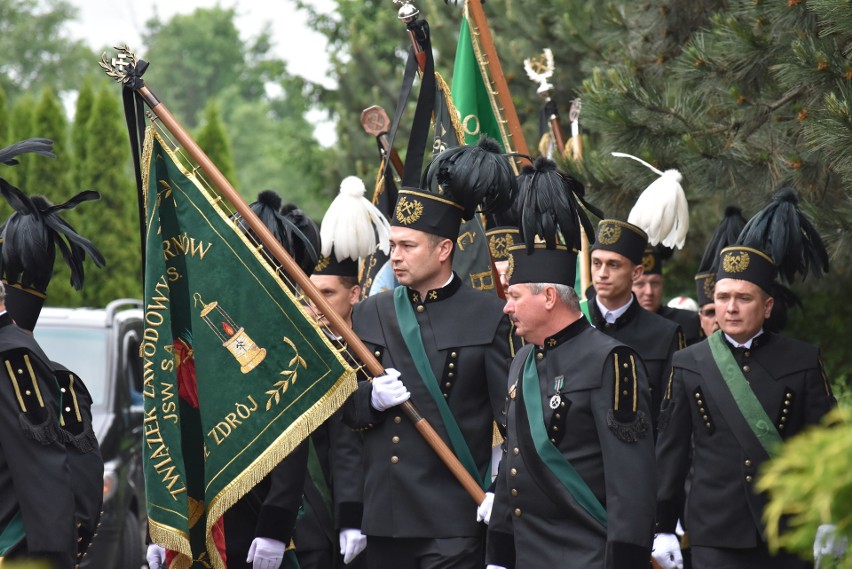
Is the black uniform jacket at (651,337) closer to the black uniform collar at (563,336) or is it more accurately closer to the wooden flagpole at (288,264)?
the wooden flagpole at (288,264)

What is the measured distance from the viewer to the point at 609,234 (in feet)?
23.9

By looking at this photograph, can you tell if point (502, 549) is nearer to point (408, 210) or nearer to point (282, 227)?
point (408, 210)

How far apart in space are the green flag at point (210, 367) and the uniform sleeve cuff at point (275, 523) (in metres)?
0.20

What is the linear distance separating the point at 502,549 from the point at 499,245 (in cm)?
268

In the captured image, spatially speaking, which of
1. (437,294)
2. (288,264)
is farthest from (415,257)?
(288,264)

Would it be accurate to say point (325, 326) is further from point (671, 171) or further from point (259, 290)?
point (671, 171)

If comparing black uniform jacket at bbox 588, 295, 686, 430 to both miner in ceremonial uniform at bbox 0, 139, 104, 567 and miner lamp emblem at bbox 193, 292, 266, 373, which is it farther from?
miner in ceremonial uniform at bbox 0, 139, 104, 567

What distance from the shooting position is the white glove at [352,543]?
5.88m

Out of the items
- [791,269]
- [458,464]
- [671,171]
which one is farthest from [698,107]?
[458,464]

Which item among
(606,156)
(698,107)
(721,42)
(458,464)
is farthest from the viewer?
(606,156)

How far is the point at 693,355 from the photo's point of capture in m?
6.19

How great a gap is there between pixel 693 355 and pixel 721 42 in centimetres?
174

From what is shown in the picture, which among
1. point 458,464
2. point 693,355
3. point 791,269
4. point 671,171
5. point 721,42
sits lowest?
point 458,464

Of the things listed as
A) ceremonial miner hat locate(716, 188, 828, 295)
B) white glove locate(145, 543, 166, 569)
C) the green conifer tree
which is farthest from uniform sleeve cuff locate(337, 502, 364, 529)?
the green conifer tree
